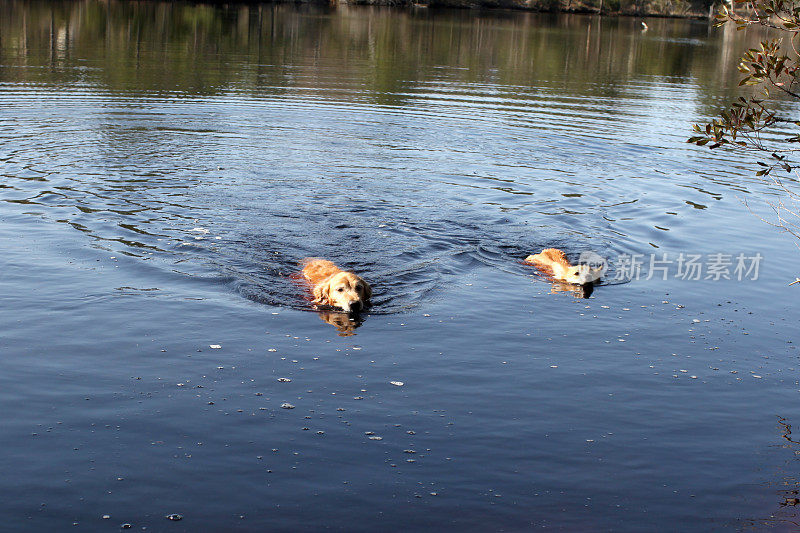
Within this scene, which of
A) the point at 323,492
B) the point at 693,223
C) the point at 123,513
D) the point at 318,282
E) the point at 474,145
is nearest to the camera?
the point at 123,513

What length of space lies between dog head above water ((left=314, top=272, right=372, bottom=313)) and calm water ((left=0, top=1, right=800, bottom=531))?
0.27 m

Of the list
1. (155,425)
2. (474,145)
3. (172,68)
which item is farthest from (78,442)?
(172,68)

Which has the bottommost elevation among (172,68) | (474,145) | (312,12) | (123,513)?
(123,513)

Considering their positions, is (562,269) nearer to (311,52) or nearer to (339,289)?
(339,289)

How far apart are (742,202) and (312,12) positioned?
5365cm

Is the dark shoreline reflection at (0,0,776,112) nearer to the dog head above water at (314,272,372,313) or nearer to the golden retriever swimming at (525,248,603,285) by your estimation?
the golden retriever swimming at (525,248,603,285)

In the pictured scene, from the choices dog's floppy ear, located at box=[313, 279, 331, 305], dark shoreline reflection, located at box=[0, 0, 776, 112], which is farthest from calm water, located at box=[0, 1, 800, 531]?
dark shoreline reflection, located at box=[0, 0, 776, 112]

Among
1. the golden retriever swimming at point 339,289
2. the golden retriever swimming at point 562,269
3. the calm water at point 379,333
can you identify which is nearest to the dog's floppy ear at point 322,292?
the golden retriever swimming at point 339,289

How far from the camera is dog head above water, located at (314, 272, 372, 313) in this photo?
9.31m

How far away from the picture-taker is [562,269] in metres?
11.1

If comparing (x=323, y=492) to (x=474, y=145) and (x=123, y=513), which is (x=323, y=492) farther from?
(x=474, y=145)

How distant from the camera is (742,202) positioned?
15742 mm

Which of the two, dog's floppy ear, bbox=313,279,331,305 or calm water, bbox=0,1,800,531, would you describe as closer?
calm water, bbox=0,1,800,531

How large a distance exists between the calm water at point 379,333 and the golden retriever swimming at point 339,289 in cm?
26
